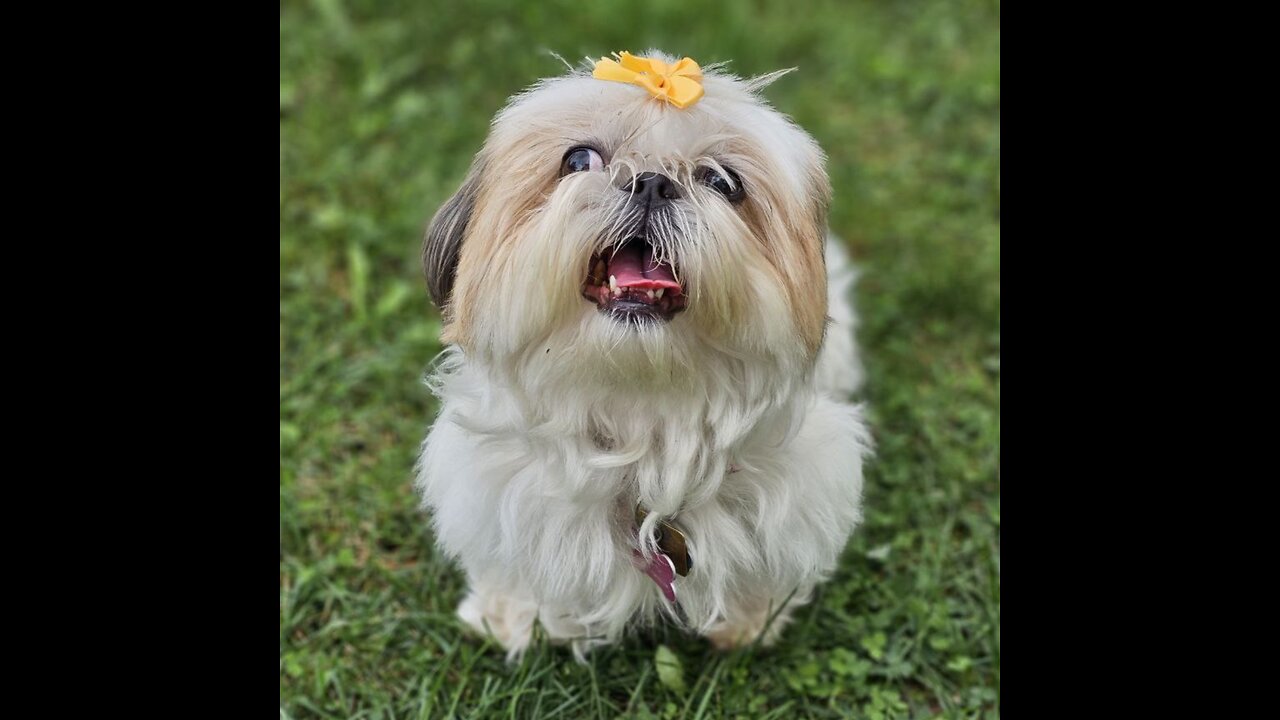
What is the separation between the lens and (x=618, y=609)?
258cm

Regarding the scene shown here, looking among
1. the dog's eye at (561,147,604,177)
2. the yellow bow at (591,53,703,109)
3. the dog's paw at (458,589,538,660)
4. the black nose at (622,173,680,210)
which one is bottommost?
the dog's paw at (458,589,538,660)

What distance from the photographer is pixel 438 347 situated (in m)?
3.93

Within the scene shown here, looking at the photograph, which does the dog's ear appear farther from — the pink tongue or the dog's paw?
the dog's paw

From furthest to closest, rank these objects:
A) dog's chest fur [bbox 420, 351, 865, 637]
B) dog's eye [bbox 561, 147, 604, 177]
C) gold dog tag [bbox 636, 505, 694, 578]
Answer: gold dog tag [bbox 636, 505, 694, 578], dog's chest fur [bbox 420, 351, 865, 637], dog's eye [bbox 561, 147, 604, 177]

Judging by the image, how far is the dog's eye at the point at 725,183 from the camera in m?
2.16

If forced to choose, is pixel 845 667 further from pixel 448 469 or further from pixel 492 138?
pixel 492 138

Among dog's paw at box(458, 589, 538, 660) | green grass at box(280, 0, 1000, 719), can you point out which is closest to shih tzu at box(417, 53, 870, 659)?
dog's paw at box(458, 589, 538, 660)

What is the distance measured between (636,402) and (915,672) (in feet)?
4.31

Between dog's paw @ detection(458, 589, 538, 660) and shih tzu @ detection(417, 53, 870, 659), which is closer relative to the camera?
shih tzu @ detection(417, 53, 870, 659)

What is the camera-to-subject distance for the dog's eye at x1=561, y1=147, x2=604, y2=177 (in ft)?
7.08

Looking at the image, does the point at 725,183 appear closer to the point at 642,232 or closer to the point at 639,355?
the point at 642,232

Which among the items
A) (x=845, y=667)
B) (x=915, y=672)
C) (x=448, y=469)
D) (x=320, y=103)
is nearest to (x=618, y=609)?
(x=448, y=469)

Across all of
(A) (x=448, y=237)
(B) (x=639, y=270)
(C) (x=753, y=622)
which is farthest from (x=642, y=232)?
(C) (x=753, y=622)

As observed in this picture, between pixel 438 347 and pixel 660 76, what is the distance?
2069mm
